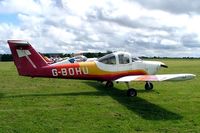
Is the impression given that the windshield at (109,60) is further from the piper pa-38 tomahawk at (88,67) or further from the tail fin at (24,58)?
the tail fin at (24,58)

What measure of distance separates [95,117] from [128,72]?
6.81 metres

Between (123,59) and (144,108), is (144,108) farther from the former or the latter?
(123,59)

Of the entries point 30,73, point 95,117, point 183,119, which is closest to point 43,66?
point 30,73

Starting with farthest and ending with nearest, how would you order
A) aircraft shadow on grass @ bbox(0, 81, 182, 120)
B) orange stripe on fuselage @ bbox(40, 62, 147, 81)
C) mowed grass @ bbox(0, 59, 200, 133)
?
orange stripe on fuselage @ bbox(40, 62, 147, 81) < aircraft shadow on grass @ bbox(0, 81, 182, 120) < mowed grass @ bbox(0, 59, 200, 133)

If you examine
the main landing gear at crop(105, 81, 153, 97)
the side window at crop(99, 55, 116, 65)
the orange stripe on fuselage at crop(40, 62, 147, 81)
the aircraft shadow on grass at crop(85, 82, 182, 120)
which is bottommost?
the aircraft shadow on grass at crop(85, 82, 182, 120)

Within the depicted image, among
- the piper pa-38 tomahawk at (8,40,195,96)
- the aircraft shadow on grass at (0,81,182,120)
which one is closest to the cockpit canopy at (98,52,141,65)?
the piper pa-38 tomahawk at (8,40,195,96)

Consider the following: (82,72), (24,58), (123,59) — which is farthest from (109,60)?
(24,58)

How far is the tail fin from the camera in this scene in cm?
1564

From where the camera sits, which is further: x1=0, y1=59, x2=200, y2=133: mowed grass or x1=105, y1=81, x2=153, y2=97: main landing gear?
x1=105, y1=81, x2=153, y2=97: main landing gear

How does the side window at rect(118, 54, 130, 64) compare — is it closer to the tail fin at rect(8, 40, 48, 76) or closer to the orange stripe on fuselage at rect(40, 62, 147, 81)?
the orange stripe on fuselage at rect(40, 62, 147, 81)

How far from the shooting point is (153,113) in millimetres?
11031

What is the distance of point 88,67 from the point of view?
16.6 m

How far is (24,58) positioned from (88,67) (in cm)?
299

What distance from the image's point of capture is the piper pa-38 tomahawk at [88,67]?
1571 centimetres
